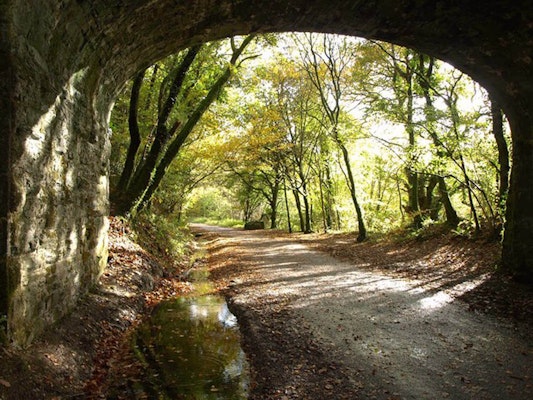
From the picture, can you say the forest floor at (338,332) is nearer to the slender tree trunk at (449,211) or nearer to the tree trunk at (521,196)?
the tree trunk at (521,196)

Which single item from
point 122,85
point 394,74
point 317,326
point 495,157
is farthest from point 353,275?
point 394,74

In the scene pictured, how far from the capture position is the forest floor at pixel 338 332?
371 cm

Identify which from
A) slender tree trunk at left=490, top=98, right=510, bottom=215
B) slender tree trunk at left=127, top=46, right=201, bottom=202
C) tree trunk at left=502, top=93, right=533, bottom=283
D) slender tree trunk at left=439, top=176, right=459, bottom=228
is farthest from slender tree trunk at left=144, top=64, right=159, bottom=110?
tree trunk at left=502, top=93, right=533, bottom=283

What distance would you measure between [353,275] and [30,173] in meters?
7.48

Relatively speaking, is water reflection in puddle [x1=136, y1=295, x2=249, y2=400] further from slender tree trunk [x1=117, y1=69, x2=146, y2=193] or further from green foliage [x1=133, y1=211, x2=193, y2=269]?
slender tree trunk [x1=117, y1=69, x2=146, y2=193]

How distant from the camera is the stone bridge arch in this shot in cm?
351

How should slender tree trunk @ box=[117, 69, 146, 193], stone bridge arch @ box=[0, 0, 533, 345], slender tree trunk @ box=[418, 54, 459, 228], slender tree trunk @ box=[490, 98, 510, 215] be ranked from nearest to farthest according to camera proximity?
stone bridge arch @ box=[0, 0, 533, 345] < slender tree trunk @ box=[490, 98, 510, 215] < slender tree trunk @ box=[117, 69, 146, 193] < slender tree trunk @ box=[418, 54, 459, 228]

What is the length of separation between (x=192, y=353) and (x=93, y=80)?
4.20 meters

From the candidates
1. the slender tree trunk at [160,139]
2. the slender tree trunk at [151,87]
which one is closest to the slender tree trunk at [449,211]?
the slender tree trunk at [160,139]

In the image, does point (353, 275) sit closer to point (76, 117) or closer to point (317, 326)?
point (317, 326)

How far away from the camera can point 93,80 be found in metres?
5.34

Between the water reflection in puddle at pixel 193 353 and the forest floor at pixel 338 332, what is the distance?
0.21 meters

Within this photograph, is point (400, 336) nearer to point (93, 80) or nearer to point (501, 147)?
point (93, 80)

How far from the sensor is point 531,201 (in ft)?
21.3
